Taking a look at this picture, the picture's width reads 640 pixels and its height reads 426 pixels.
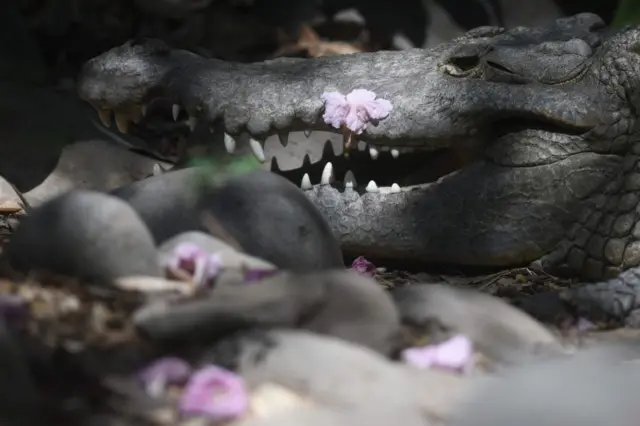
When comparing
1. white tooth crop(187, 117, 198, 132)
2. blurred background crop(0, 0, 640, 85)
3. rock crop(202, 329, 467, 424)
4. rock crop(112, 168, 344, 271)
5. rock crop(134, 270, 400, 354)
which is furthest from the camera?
blurred background crop(0, 0, 640, 85)

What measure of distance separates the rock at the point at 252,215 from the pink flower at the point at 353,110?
100 cm

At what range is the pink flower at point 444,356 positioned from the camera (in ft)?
5.78

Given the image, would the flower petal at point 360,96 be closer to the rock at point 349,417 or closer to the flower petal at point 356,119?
the flower petal at point 356,119

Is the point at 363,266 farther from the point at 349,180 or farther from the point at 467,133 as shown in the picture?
the point at 467,133

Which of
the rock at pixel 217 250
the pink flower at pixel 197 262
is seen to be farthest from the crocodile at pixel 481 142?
the pink flower at pixel 197 262

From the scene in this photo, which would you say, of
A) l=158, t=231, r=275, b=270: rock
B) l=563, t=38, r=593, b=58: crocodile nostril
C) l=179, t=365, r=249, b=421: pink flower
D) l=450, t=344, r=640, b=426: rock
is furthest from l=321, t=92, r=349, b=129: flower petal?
l=179, t=365, r=249, b=421: pink flower

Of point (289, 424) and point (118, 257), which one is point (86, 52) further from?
point (289, 424)

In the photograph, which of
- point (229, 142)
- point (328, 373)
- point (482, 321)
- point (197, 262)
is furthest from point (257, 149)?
point (328, 373)

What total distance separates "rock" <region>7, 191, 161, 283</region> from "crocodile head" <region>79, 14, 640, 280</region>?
1.54 meters

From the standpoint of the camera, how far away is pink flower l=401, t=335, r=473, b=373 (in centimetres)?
176

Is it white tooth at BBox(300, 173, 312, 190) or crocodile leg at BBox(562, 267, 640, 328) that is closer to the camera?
crocodile leg at BBox(562, 267, 640, 328)

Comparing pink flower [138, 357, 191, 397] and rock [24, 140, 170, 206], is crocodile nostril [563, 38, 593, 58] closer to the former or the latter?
rock [24, 140, 170, 206]

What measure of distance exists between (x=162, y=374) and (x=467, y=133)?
218cm

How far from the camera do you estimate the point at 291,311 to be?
1.82 m
